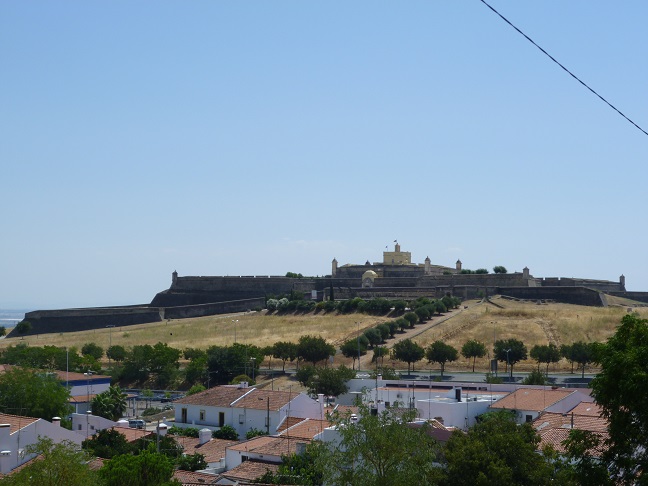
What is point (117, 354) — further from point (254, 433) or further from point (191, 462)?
point (191, 462)

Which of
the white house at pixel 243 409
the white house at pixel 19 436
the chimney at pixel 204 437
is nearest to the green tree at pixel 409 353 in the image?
the white house at pixel 243 409

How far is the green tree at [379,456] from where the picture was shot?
1476cm

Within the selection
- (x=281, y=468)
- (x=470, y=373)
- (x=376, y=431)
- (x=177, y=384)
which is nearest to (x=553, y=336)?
(x=470, y=373)

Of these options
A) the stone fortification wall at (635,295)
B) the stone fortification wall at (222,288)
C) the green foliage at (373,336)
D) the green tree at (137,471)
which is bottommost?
the green tree at (137,471)

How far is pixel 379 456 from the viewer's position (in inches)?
589

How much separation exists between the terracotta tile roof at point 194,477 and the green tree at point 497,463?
532 cm

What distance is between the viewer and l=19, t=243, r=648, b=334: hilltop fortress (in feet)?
208

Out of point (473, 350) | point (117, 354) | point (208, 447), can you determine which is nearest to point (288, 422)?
point (208, 447)

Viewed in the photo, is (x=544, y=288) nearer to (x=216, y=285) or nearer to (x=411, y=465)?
(x=216, y=285)

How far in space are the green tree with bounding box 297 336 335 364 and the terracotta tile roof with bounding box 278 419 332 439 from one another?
16.5 m

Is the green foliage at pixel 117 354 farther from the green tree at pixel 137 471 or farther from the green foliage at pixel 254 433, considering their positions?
the green tree at pixel 137 471

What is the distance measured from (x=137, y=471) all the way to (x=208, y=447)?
785 centimetres

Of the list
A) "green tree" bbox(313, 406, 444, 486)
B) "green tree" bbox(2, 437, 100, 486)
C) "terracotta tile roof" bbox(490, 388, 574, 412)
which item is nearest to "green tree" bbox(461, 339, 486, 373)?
"terracotta tile roof" bbox(490, 388, 574, 412)

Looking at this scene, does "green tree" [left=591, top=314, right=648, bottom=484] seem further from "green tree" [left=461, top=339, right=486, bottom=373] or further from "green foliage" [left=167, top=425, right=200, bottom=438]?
"green tree" [left=461, top=339, right=486, bottom=373]
